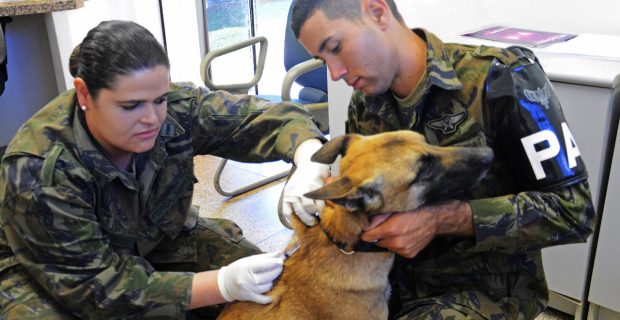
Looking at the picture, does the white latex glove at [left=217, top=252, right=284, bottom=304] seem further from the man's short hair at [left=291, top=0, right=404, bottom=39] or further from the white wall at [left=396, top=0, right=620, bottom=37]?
the white wall at [left=396, top=0, right=620, bottom=37]

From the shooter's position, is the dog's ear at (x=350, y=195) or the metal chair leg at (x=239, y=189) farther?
the metal chair leg at (x=239, y=189)

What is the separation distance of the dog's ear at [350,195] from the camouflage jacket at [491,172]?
9.4 inches

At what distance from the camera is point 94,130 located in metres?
1.37

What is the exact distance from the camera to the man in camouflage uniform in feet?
3.93

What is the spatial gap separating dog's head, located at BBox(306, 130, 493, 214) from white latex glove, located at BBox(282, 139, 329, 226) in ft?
0.55

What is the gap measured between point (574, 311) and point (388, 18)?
1446 millimetres

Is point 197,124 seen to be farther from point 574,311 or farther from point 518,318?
point 574,311

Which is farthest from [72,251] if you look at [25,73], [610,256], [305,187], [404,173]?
[25,73]

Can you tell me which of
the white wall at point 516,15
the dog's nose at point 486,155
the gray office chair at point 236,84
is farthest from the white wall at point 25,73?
the dog's nose at point 486,155

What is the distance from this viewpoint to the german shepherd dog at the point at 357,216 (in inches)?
47.3

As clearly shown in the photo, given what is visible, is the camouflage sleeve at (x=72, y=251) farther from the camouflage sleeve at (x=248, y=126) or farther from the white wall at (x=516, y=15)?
the white wall at (x=516, y=15)

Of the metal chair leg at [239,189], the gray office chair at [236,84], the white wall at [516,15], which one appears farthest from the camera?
the metal chair leg at [239,189]

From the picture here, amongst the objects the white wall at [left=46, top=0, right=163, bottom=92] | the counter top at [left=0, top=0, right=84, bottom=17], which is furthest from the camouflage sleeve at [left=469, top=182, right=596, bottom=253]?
the white wall at [left=46, top=0, right=163, bottom=92]

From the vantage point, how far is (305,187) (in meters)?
1.43
